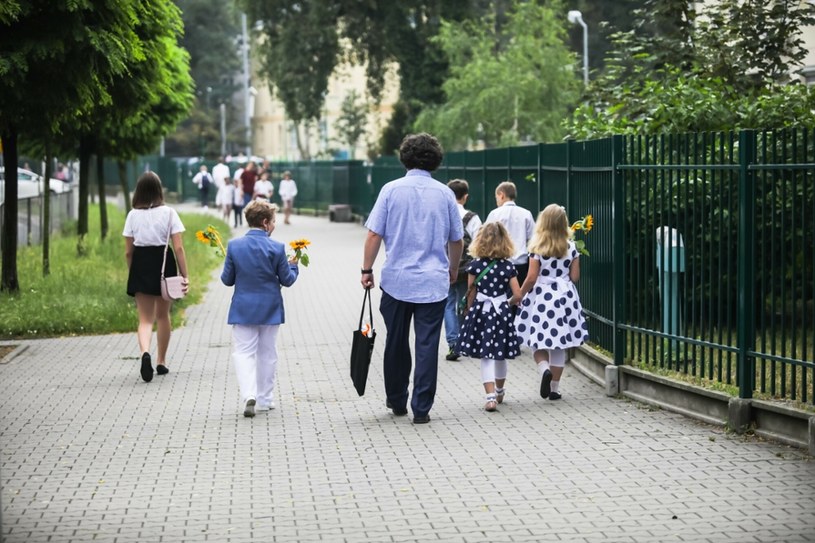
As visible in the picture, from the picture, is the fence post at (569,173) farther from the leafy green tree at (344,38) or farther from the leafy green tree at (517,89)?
the leafy green tree at (344,38)

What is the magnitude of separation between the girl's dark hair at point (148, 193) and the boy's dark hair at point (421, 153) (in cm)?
287

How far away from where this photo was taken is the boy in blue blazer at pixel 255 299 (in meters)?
Result: 9.88

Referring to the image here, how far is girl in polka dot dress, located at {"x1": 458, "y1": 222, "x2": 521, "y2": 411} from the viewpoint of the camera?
1001 centimetres

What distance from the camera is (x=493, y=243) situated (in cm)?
1023

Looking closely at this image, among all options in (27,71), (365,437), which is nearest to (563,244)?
(365,437)

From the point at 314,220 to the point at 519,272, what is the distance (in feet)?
102

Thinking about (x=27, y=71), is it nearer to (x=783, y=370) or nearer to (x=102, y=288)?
(x=102, y=288)

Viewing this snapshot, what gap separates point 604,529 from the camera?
255 inches

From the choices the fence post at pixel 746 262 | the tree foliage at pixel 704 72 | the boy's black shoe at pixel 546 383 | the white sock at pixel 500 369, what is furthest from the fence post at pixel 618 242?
the tree foliage at pixel 704 72

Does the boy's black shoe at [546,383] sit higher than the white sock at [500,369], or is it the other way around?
the white sock at [500,369]

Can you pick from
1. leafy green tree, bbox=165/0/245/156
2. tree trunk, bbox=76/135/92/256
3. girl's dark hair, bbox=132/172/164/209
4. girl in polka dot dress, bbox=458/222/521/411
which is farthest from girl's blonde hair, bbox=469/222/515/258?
leafy green tree, bbox=165/0/245/156

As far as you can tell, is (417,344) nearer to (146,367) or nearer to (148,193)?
(146,367)

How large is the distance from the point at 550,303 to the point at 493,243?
66 centimetres

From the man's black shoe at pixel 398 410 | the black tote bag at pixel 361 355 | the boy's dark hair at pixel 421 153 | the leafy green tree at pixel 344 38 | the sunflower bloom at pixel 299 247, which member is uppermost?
the leafy green tree at pixel 344 38
